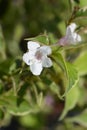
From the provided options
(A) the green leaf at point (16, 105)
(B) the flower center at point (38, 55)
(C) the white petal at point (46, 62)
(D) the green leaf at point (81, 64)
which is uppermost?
(B) the flower center at point (38, 55)

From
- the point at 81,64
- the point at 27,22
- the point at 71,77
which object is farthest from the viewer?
the point at 27,22

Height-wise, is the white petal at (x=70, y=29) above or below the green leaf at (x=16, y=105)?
above

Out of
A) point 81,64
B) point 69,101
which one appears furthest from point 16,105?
point 81,64

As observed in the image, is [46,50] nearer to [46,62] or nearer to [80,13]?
[46,62]

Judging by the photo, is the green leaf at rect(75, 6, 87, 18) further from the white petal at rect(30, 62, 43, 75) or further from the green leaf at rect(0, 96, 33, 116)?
the green leaf at rect(0, 96, 33, 116)

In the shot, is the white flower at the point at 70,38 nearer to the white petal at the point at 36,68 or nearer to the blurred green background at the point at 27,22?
the white petal at the point at 36,68

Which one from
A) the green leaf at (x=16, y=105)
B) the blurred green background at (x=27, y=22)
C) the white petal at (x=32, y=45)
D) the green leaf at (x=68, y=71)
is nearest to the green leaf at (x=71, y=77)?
the green leaf at (x=68, y=71)
